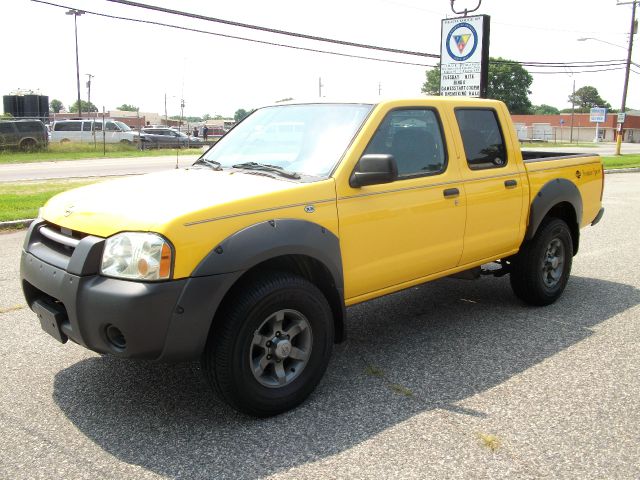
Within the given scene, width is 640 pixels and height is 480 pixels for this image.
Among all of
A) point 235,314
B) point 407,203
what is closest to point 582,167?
point 407,203

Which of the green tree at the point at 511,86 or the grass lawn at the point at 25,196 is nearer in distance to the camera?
the grass lawn at the point at 25,196

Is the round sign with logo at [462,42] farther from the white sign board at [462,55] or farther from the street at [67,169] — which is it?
the street at [67,169]

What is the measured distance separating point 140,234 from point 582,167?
4.63 metres

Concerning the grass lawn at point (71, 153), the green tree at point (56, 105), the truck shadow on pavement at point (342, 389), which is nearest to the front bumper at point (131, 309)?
the truck shadow on pavement at point (342, 389)

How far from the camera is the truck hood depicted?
132 inches

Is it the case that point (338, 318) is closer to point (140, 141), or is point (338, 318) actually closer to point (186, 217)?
point (186, 217)

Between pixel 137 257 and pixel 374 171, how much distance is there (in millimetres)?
1499

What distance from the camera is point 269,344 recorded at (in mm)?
3639

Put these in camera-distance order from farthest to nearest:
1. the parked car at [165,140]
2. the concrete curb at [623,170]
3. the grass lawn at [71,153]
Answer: the parked car at [165,140], the grass lawn at [71,153], the concrete curb at [623,170]

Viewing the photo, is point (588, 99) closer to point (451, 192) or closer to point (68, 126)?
point (68, 126)

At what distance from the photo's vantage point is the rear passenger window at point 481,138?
503cm

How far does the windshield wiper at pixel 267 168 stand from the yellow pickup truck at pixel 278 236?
1 centimetres

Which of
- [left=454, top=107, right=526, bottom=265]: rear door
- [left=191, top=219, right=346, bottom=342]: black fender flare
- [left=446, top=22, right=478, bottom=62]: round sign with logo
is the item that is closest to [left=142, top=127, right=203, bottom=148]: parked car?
[left=446, top=22, right=478, bottom=62]: round sign with logo

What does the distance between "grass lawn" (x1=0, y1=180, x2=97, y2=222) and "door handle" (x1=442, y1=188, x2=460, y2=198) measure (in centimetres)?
751
